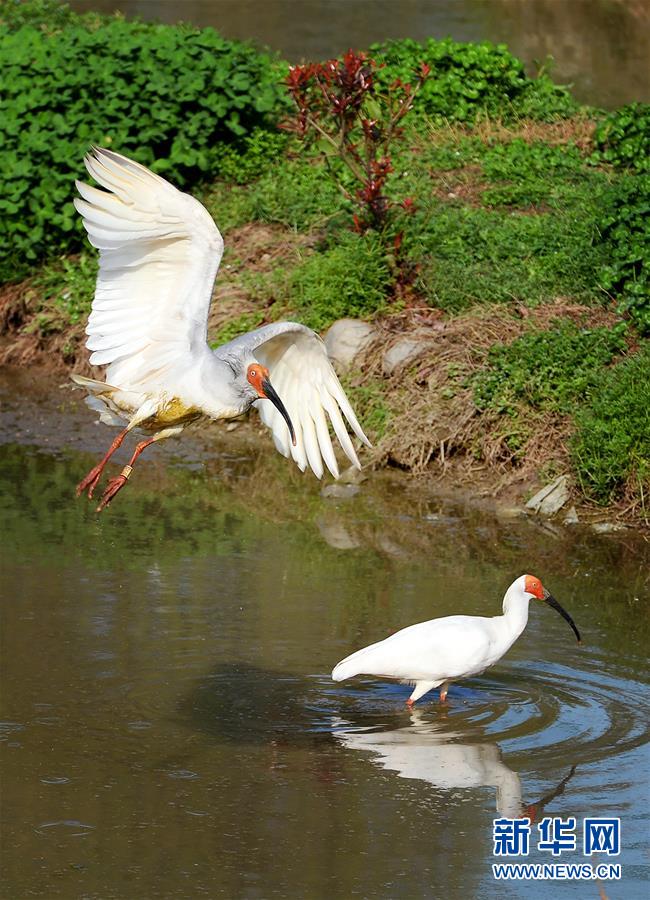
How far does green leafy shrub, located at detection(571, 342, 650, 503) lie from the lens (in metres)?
9.58

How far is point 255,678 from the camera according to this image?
297 inches

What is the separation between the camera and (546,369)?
10273 millimetres

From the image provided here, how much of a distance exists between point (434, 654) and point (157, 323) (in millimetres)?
2105

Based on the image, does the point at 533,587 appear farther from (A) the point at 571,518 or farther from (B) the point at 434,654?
(A) the point at 571,518

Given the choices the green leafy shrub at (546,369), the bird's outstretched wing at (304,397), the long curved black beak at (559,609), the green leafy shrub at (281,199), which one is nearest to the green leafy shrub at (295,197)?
the green leafy shrub at (281,199)

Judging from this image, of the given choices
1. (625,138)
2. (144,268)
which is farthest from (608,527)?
(625,138)

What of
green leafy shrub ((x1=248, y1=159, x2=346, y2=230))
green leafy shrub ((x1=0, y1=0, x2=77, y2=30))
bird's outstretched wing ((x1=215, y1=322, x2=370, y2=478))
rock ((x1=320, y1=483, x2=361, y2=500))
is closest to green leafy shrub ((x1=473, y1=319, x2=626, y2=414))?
rock ((x1=320, y1=483, x2=361, y2=500))

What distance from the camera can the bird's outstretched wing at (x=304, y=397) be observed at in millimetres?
8156

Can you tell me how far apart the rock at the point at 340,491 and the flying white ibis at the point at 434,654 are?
2.92 m

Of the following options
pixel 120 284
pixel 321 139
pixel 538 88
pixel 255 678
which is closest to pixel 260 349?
pixel 120 284

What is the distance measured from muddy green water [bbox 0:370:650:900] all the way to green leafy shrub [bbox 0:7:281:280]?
2.51m

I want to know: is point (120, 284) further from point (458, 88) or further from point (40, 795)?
point (458, 88)

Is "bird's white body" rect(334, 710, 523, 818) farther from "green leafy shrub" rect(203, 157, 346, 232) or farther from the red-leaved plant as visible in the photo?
"green leafy shrub" rect(203, 157, 346, 232)

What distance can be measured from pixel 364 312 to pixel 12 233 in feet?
10.7
